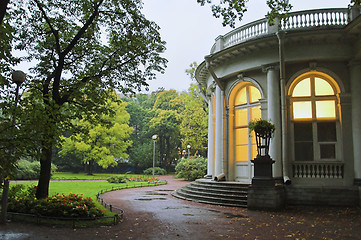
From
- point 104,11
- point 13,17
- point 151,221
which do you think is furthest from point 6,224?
point 104,11

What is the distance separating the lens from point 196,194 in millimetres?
14141

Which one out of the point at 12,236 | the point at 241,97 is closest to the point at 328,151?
the point at 241,97

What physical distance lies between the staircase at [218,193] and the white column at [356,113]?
4511 mm

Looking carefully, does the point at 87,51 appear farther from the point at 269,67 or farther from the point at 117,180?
the point at 117,180

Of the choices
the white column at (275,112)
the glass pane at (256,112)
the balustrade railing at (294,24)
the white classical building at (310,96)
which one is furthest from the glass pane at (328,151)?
the balustrade railing at (294,24)

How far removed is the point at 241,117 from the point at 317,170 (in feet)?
15.2

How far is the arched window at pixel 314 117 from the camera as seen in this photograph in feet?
42.2

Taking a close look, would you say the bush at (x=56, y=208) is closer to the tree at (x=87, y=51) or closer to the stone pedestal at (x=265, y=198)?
the tree at (x=87, y=51)

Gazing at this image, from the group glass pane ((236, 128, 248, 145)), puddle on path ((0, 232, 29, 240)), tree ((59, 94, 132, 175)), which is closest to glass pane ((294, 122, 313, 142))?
glass pane ((236, 128, 248, 145))

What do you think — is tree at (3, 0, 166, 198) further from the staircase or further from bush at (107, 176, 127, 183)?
bush at (107, 176, 127, 183)

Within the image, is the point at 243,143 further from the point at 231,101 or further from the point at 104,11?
the point at 104,11

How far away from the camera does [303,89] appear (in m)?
13.5

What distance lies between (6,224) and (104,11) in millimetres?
7274

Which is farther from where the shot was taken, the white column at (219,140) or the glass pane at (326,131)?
the white column at (219,140)
